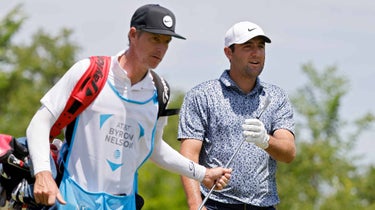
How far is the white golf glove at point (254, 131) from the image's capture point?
8.82m

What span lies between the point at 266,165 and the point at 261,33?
965 millimetres

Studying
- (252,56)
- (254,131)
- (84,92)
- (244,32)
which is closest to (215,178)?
(254,131)

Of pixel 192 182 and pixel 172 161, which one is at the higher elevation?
pixel 172 161

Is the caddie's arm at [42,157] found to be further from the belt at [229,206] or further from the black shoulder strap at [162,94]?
the belt at [229,206]

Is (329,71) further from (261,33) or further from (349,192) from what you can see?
(261,33)

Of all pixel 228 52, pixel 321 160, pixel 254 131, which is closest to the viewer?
pixel 254 131

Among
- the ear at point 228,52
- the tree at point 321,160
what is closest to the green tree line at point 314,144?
the tree at point 321,160

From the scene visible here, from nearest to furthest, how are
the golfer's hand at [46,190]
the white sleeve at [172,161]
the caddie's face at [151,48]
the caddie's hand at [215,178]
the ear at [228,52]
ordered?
the golfer's hand at [46,190], the caddie's face at [151,48], the white sleeve at [172,161], the caddie's hand at [215,178], the ear at [228,52]

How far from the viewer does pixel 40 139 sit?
7.25 m

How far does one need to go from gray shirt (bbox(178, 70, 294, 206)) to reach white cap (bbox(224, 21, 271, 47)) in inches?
11.3

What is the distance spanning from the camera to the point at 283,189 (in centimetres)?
5366

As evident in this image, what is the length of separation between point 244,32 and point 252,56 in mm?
187

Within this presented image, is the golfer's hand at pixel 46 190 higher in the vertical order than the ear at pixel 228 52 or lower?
lower

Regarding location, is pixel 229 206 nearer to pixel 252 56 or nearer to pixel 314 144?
pixel 252 56
